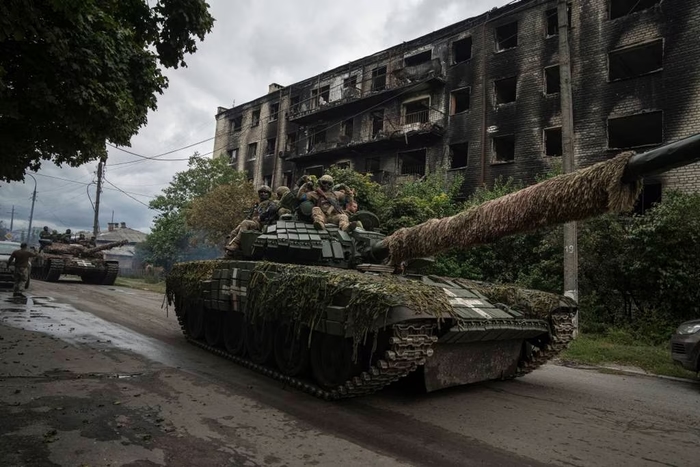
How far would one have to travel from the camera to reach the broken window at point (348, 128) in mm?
25703

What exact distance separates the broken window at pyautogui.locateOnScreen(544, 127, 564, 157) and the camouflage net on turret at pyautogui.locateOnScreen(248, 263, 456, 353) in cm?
1489

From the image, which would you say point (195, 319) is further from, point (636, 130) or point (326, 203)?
point (636, 130)

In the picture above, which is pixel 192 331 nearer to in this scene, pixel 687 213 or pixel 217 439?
pixel 217 439

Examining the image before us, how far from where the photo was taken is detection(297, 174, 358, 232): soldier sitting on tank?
7496mm

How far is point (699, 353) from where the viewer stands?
21.7ft

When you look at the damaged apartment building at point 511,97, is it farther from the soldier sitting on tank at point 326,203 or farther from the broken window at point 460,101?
the soldier sitting on tank at point 326,203

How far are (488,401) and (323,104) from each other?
75.7 feet

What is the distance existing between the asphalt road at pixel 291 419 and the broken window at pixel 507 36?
16.5m

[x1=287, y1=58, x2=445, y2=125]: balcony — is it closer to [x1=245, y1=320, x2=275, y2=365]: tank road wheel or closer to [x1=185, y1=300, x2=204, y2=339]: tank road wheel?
[x1=185, y1=300, x2=204, y2=339]: tank road wheel

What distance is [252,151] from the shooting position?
107 feet

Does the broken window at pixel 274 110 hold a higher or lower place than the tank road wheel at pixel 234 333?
higher

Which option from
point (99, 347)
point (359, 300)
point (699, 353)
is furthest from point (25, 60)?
point (699, 353)

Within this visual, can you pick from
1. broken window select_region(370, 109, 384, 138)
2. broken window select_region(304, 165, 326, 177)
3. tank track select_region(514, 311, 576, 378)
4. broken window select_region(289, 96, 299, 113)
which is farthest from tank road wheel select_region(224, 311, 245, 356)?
broken window select_region(289, 96, 299, 113)

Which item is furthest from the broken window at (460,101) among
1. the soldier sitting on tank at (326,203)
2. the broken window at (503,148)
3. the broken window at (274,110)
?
Answer: the soldier sitting on tank at (326,203)
